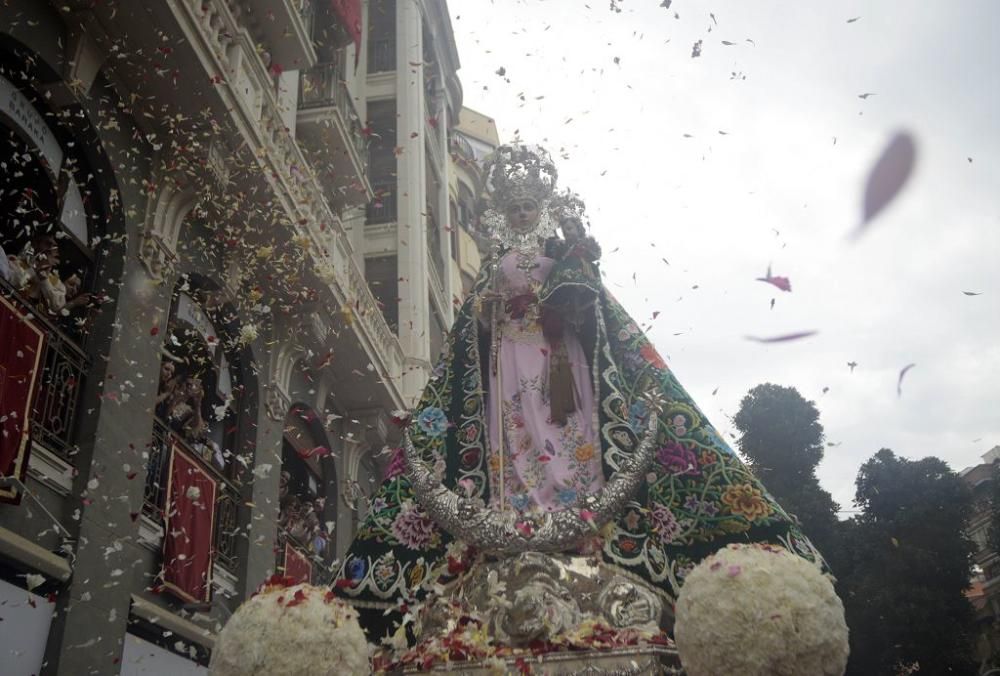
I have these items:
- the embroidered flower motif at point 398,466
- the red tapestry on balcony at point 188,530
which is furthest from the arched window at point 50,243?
the embroidered flower motif at point 398,466

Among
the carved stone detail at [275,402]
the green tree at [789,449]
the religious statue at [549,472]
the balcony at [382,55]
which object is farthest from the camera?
the balcony at [382,55]

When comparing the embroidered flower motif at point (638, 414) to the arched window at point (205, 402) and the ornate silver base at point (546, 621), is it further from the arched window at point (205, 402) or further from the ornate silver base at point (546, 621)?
the arched window at point (205, 402)

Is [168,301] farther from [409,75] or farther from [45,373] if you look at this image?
[409,75]

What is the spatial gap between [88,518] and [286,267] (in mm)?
4076

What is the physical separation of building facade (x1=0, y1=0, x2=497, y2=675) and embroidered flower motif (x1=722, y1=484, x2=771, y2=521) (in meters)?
2.99

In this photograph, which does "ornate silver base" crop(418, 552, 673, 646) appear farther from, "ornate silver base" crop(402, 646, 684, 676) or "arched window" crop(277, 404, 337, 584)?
"arched window" crop(277, 404, 337, 584)

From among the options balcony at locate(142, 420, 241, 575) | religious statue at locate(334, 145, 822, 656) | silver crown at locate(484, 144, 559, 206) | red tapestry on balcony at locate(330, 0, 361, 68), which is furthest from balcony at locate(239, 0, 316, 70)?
religious statue at locate(334, 145, 822, 656)

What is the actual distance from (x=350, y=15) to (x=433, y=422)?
29.7 ft

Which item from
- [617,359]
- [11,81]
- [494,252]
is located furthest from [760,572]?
[11,81]

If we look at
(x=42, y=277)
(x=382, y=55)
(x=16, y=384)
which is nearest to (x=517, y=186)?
(x=16, y=384)

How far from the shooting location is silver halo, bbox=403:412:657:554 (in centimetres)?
405

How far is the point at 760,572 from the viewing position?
2971mm

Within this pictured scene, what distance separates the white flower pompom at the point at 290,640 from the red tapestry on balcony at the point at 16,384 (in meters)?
3.38

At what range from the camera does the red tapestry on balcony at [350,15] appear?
12.0 m
